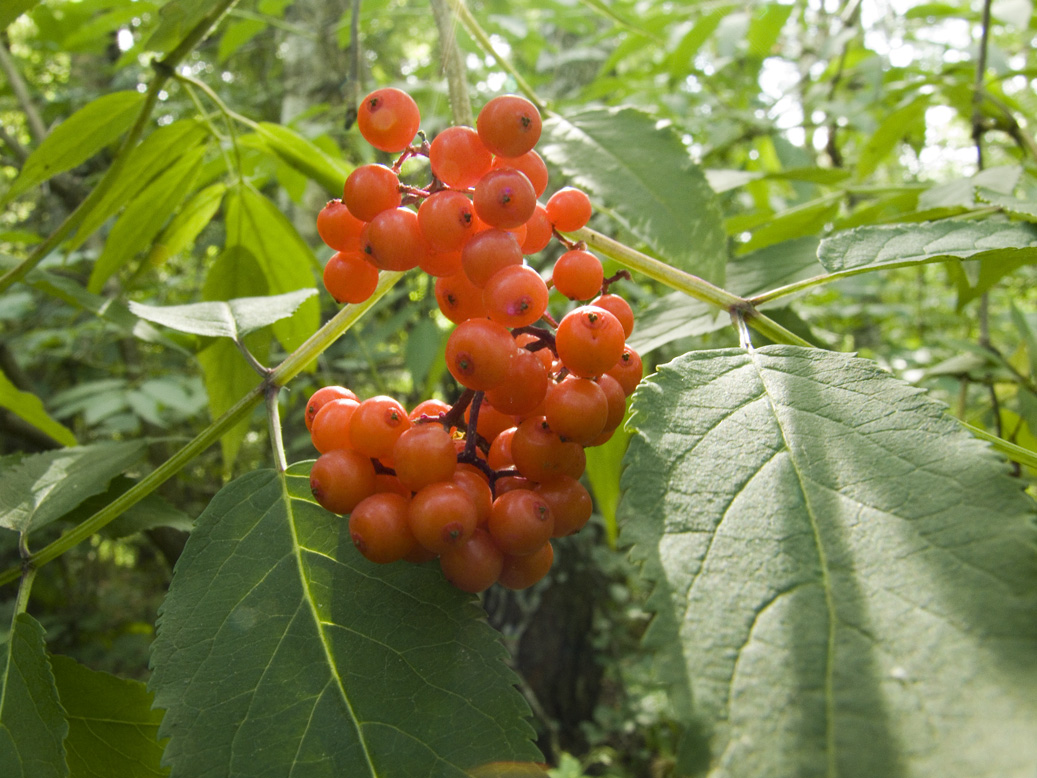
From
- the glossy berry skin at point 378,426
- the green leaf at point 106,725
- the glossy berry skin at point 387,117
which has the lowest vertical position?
the green leaf at point 106,725

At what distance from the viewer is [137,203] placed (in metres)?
1.71

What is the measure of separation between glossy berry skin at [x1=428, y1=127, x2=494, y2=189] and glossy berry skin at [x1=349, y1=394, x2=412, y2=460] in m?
0.32

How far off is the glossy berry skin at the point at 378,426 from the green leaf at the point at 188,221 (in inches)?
50.2

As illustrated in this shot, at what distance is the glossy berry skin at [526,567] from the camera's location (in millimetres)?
881

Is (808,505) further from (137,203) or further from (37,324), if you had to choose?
(37,324)

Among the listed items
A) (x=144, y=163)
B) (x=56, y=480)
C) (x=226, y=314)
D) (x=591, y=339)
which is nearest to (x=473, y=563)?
(x=591, y=339)

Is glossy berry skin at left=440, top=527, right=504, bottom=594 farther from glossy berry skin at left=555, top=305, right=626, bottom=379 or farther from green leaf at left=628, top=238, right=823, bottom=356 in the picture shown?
green leaf at left=628, top=238, right=823, bottom=356

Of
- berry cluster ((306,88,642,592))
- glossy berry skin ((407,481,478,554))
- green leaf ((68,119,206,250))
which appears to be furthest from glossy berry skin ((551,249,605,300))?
green leaf ((68,119,206,250))

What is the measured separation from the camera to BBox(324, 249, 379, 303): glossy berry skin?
0.99 m

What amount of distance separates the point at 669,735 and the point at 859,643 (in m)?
4.99

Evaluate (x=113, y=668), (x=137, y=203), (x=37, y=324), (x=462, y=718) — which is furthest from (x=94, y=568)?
(x=462, y=718)

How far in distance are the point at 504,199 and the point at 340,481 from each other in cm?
41

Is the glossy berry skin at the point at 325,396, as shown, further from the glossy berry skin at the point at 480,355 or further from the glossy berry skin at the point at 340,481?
the glossy berry skin at the point at 480,355

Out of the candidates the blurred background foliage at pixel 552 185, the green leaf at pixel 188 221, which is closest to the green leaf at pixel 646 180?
the blurred background foliage at pixel 552 185
